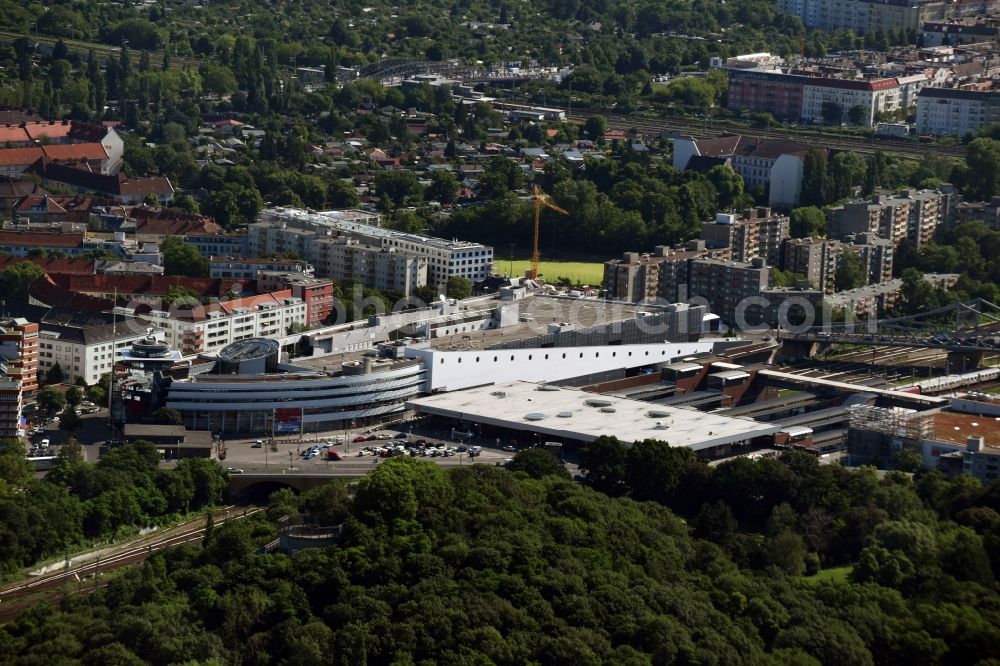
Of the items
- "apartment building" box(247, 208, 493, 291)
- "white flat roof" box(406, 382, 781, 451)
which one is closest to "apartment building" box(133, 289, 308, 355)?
"apartment building" box(247, 208, 493, 291)

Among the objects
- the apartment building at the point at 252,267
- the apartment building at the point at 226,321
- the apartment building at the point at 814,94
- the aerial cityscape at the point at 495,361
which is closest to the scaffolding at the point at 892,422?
the aerial cityscape at the point at 495,361

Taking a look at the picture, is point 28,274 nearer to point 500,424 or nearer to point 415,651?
point 500,424

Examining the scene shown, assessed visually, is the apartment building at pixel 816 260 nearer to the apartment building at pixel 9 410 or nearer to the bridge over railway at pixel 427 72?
the apartment building at pixel 9 410

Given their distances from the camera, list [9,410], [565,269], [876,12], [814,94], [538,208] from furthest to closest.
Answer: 1. [876,12]
2. [814,94]
3. [538,208]
4. [565,269]
5. [9,410]

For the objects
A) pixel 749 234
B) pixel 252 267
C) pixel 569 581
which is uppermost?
pixel 749 234

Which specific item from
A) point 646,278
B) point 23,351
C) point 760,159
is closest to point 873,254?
point 646,278

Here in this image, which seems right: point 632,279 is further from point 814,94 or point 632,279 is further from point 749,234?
point 814,94

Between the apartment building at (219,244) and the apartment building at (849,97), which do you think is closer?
the apartment building at (219,244)
